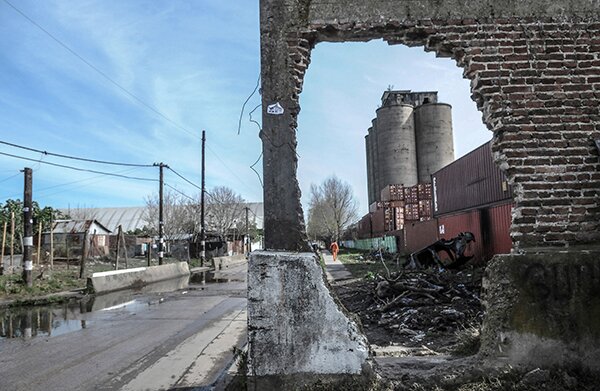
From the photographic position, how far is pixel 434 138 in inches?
1987

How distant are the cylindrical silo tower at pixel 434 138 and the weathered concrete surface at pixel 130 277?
1291 inches

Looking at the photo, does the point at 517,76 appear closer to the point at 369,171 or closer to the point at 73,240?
the point at 73,240

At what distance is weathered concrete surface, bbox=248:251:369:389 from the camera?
4.29 meters

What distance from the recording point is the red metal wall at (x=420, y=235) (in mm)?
25109

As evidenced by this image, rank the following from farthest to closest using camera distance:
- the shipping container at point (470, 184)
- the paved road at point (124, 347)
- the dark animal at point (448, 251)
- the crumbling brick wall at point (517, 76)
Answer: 1. the shipping container at point (470, 184)
2. the dark animal at point (448, 251)
3. the paved road at point (124, 347)
4. the crumbling brick wall at point (517, 76)

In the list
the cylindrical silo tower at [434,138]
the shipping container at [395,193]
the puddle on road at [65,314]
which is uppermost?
the cylindrical silo tower at [434,138]

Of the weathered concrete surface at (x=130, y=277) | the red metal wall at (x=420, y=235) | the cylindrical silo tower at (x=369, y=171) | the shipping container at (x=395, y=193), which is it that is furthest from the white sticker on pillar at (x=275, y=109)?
the cylindrical silo tower at (x=369, y=171)

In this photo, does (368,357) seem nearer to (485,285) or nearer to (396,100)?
(485,285)

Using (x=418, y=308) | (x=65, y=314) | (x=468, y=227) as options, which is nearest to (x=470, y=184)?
(x=468, y=227)

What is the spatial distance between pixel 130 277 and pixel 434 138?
3882cm

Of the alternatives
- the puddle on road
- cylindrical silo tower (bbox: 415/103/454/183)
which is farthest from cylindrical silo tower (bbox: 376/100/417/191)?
the puddle on road

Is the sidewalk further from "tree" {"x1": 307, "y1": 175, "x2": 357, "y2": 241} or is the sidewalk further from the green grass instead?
"tree" {"x1": 307, "y1": 175, "x2": 357, "y2": 241}

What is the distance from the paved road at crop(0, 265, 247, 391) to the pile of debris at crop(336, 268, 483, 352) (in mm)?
2565

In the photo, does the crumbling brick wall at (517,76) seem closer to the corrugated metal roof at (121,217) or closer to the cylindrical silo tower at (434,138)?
the cylindrical silo tower at (434,138)
